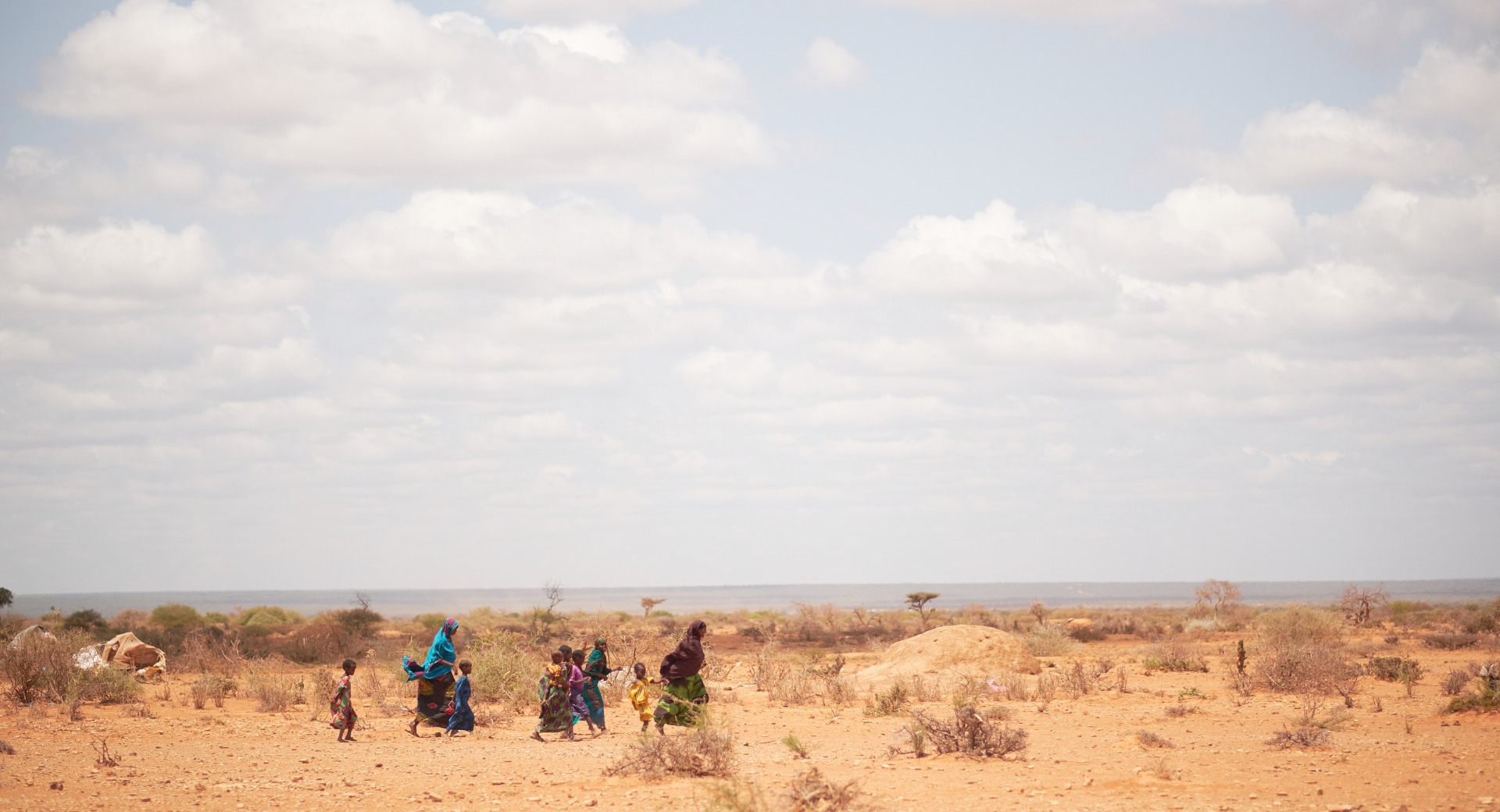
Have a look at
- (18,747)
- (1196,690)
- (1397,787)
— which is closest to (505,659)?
(18,747)

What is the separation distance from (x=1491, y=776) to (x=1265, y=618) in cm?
2803

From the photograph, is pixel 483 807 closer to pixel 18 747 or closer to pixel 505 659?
pixel 18 747

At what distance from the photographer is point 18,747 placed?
47.1ft

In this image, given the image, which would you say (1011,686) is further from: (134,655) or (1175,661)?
(134,655)

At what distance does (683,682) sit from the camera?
14.5m

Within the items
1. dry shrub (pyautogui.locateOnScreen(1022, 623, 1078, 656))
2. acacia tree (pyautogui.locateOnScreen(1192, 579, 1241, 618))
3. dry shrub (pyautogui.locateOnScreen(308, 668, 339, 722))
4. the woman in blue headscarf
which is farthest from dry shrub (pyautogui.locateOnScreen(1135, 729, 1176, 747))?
acacia tree (pyautogui.locateOnScreen(1192, 579, 1241, 618))

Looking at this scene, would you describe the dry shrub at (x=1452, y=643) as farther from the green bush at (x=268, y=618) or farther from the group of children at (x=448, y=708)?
the green bush at (x=268, y=618)

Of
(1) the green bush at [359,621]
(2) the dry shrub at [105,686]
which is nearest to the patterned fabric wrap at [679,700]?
(2) the dry shrub at [105,686]

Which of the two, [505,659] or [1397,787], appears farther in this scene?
[505,659]

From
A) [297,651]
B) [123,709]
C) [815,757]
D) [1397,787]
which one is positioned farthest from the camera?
[297,651]

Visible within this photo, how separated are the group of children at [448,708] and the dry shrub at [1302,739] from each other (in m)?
10.4

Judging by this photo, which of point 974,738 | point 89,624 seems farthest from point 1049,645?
point 89,624

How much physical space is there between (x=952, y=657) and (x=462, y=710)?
413 inches

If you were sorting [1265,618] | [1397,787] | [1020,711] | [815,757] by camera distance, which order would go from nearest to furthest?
[1397,787] → [815,757] → [1020,711] → [1265,618]
